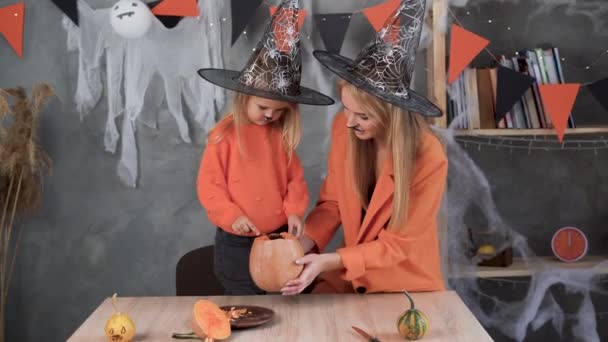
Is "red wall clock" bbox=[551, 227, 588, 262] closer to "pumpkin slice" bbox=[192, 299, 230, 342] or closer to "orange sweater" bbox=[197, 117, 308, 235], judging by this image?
"orange sweater" bbox=[197, 117, 308, 235]

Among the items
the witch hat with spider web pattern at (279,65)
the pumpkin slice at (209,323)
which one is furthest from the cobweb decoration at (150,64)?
the pumpkin slice at (209,323)

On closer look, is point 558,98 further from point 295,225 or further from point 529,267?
point 295,225

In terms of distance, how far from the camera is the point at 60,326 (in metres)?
3.99

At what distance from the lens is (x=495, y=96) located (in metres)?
3.68

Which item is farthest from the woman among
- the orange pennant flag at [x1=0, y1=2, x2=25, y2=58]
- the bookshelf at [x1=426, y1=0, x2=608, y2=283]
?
the orange pennant flag at [x1=0, y1=2, x2=25, y2=58]

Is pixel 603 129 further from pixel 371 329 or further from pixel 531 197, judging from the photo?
pixel 371 329

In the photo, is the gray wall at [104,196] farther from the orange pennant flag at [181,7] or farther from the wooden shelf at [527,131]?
the wooden shelf at [527,131]

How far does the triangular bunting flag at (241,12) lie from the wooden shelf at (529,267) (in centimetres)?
149

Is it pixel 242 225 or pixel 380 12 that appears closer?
pixel 242 225

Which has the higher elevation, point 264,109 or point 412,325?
point 264,109

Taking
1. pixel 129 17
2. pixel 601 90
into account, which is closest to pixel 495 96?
pixel 601 90

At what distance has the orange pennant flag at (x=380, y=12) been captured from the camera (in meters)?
3.71

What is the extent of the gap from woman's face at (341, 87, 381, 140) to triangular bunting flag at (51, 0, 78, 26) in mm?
1900

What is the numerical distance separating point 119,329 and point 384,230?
0.85 metres
